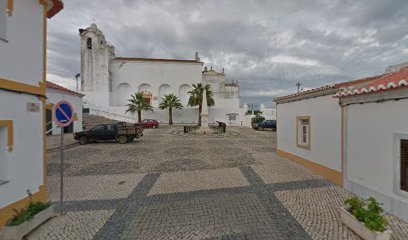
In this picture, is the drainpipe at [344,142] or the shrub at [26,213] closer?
the shrub at [26,213]

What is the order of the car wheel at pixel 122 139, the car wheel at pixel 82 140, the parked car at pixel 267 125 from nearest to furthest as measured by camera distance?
the car wheel at pixel 82 140 < the car wheel at pixel 122 139 < the parked car at pixel 267 125

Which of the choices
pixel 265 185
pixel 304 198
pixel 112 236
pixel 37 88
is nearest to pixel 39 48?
pixel 37 88

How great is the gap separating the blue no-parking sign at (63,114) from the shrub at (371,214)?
6014 millimetres

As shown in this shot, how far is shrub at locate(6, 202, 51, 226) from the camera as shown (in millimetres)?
3297

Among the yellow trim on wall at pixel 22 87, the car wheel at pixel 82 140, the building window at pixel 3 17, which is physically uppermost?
the building window at pixel 3 17

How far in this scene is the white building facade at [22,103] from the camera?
144 inches

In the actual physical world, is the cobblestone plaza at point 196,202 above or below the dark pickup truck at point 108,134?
below

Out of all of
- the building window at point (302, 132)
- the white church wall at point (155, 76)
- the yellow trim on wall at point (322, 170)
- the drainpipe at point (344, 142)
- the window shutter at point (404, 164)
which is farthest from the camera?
the white church wall at point (155, 76)

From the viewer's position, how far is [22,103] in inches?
158

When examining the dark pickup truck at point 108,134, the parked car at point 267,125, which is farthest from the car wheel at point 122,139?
the parked car at point 267,125

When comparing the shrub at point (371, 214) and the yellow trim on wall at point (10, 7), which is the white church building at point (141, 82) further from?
the shrub at point (371, 214)

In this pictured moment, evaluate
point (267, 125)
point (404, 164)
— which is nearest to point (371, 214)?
point (404, 164)

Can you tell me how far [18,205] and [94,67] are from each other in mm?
41903

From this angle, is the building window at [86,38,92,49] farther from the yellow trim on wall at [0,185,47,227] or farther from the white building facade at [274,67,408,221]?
the white building facade at [274,67,408,221]
